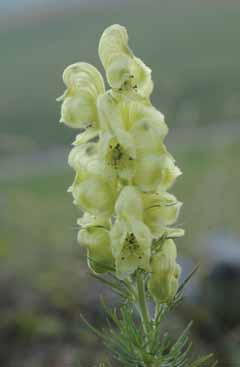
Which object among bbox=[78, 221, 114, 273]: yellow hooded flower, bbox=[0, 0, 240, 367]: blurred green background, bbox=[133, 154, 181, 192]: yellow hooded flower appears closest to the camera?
bbox=[133, 154, 181, 192]: yellow hooded flower

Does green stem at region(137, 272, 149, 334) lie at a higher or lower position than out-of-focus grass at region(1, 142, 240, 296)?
lower

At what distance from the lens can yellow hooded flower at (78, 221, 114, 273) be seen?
7.07 ft

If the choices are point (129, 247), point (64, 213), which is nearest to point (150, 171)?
point (129, 247)

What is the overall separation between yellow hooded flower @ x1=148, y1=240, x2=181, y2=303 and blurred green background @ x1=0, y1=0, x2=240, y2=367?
2.44 m

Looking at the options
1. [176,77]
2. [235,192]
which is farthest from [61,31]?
[235,192]

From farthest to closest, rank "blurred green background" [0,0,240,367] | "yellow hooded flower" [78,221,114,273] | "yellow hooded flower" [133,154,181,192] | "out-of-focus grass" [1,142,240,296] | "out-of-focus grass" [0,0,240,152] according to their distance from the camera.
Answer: "out-of-focus grass" [0,0,240,152] < "out-of-focus grass" [1,142,240,296] < "blurred green background" [0,0,240,367] < "yellow hooded flower" [78,221,114,273] < "yellow hooded flower" [133,154,181,192]

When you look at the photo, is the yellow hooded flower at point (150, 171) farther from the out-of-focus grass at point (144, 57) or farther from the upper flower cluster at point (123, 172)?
the out-of-focus grass at point (144, 57)

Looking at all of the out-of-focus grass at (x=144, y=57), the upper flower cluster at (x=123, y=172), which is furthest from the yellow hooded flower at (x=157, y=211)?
the out-of-focus grass at (x=144, y=57)

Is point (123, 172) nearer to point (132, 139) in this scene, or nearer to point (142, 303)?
point (132, 139)

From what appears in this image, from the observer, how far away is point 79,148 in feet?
7.13

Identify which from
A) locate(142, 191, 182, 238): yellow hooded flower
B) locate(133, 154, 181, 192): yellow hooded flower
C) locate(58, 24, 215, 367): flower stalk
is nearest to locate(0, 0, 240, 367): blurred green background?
locate(58, 24, 215, 367): flower stalk

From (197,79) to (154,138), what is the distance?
18317 mm

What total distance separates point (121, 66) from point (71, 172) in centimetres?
1231

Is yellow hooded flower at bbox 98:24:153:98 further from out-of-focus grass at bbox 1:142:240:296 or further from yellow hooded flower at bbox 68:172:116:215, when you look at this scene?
out-of-focus grass at bbox 1:142:240:296
